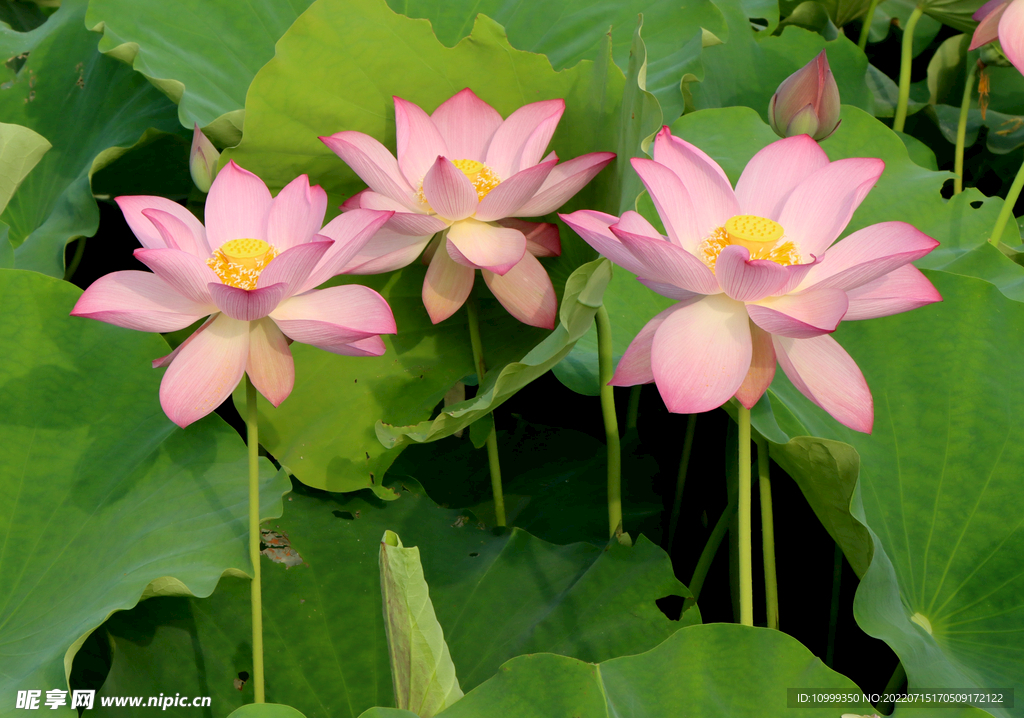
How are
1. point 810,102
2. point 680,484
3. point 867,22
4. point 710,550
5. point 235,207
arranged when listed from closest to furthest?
point 235,207 → point 810,102 → point 710,550 → point 680,484 → point 867,22

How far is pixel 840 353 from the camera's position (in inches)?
22.9

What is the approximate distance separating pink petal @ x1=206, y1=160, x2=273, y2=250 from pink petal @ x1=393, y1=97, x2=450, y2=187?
152 mm

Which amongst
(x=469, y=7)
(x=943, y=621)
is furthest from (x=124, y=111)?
(x=943, y=621)

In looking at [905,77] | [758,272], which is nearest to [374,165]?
[758,272]

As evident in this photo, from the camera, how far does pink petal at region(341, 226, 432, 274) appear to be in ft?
2.55

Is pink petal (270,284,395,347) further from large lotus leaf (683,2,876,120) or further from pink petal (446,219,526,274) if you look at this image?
large lotus leaf (683,2,876,120)

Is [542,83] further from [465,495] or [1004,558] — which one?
[1004,558]

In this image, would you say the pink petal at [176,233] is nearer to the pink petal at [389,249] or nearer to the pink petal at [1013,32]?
the pink petal at [389,249]

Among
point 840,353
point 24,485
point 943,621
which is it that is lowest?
point 943,621

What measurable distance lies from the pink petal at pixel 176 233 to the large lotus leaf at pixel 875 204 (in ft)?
1.41

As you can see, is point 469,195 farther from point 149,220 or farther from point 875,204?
point 875,204

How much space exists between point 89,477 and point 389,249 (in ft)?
1.26

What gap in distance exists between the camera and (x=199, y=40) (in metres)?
1.09

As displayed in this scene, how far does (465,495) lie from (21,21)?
1.45 metres
